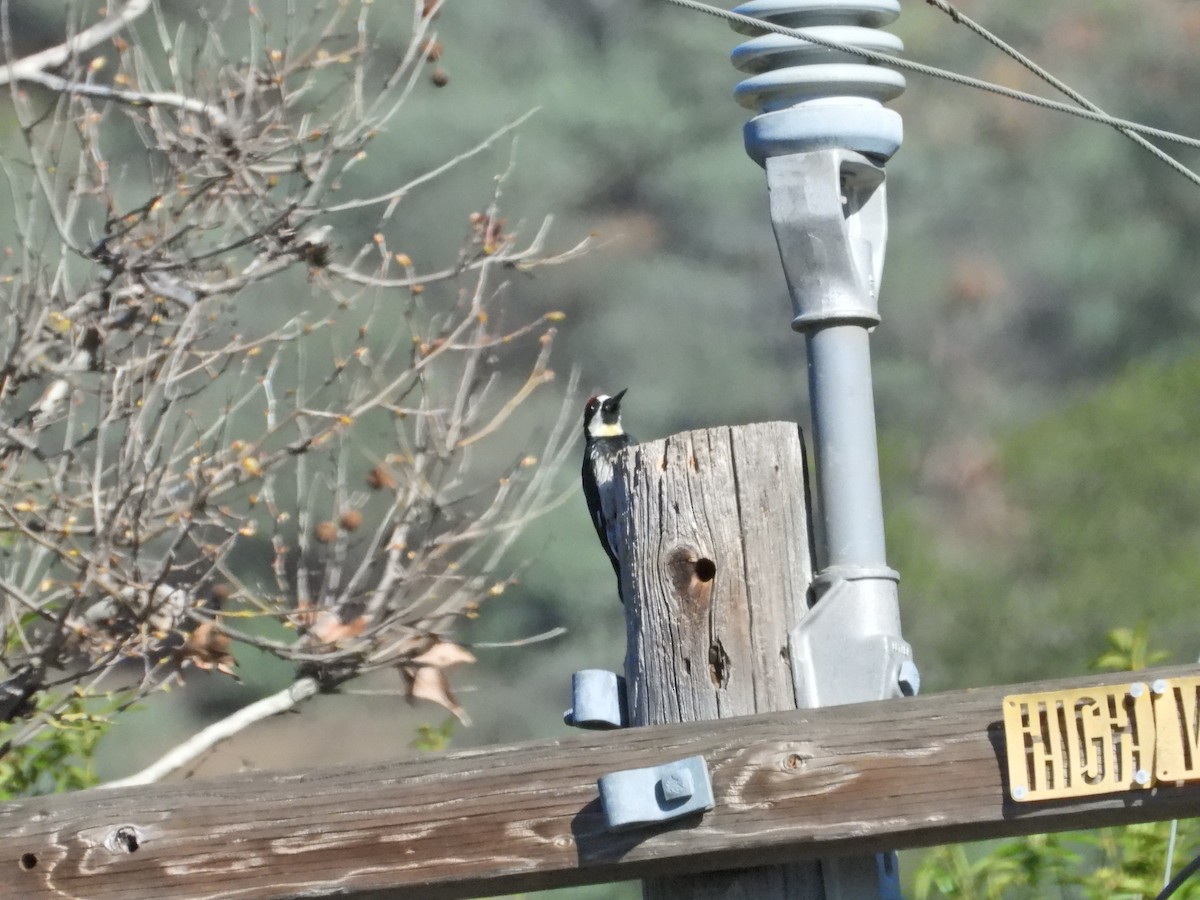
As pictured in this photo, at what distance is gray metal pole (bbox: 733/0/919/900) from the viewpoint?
7.25ft

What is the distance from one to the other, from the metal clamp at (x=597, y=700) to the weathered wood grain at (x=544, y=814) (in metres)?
0.23

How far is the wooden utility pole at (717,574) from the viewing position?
2.19 meters

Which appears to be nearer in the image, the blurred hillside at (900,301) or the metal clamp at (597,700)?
the metal clamp at (597,700)

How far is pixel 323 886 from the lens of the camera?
6.79 feet

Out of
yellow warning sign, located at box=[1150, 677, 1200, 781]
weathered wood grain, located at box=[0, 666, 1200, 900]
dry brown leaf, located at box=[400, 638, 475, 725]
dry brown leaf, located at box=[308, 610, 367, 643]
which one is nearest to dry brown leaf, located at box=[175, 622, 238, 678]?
dry brown leaf, located at box=[308, 610, 367, 643]

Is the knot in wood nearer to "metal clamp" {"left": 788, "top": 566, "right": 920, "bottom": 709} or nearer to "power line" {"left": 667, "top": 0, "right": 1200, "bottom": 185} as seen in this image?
"metal clamp" {"left": 788, "top": 566, "right": 920, "bottom": 709}

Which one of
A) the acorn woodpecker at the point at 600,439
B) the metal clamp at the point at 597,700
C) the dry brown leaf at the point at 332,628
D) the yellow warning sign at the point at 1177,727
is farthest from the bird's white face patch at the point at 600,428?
the yellow warning sign at the point at 1177,727

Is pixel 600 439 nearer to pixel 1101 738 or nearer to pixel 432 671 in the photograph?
pixel 432 671

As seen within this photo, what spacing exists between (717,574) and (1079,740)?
0.51 metres

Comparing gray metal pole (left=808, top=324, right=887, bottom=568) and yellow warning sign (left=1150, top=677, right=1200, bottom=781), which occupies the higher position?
gray metal pole (left=808, top=324, right=887, bottom=568)

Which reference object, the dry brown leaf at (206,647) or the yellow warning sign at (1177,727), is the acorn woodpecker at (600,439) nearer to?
the dry brown leaf at (206,647)

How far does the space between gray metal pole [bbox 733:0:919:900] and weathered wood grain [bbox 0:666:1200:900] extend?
0.21 metres

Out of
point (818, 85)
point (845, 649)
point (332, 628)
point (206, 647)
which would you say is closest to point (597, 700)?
point (845, 649)

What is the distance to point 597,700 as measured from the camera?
91.0 inches
